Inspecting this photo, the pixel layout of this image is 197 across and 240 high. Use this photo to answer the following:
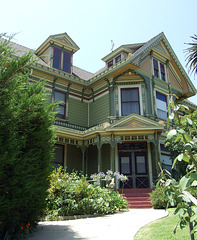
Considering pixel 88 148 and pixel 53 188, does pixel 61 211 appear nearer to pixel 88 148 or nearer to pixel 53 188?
pixel 53 188

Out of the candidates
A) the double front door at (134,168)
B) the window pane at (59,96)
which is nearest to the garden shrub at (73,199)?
the double front door at (134,168)

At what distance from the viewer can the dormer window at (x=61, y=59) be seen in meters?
17.3

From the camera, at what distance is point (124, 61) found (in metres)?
15.1

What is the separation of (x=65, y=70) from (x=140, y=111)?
6.62m

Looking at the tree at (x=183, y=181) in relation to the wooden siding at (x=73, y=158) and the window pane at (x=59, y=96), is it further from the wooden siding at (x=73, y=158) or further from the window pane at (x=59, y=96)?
the window pane at (x=59, y=96)

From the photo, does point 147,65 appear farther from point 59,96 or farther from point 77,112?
point 59,96

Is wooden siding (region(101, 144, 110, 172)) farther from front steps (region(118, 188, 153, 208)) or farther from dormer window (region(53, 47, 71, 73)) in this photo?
dormer window (region(53, 47, 71, 73))

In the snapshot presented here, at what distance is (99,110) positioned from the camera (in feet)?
54.6

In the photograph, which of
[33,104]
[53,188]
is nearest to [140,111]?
[53,188]

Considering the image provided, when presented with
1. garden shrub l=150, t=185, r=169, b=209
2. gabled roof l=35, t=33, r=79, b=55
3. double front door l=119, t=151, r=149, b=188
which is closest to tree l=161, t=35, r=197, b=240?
garden shrub l=150, t=185, r=169, b=209

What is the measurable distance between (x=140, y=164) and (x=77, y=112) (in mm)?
5973

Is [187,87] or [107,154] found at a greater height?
[187,87]

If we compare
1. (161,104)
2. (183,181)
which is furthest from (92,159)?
(183,181)

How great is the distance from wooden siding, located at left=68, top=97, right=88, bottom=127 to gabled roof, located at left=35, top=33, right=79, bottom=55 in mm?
4277
